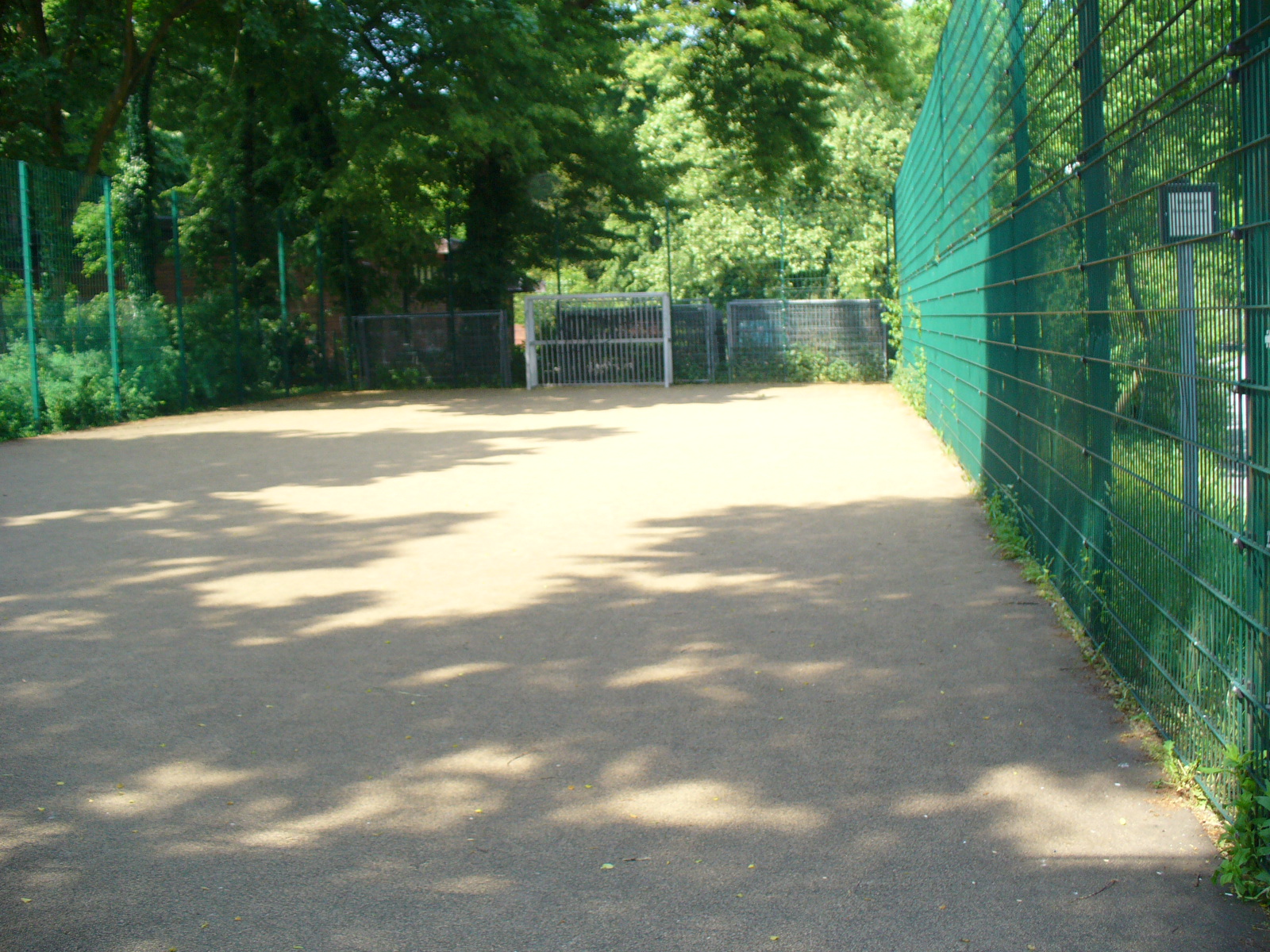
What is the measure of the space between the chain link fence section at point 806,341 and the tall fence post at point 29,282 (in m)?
14.7

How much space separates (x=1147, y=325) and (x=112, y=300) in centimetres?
1707

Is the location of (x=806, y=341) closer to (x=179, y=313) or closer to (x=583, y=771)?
(x=179, y=313)

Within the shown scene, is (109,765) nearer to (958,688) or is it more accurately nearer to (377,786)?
(377,786)

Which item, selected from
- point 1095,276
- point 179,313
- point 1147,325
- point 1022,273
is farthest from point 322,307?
point 1147,325

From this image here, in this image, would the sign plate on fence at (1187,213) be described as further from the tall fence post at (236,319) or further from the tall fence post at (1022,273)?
the tall fence post at (236,319)

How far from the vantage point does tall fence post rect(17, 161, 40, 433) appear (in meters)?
15.5

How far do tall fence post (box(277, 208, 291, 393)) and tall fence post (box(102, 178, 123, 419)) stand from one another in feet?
18.9

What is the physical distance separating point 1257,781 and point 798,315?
2443 centimetres

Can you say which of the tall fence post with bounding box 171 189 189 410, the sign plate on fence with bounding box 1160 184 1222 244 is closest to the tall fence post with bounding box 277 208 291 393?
the tall fence post with bounding box 171 189 189 410

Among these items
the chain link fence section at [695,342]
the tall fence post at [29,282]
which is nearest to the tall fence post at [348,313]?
the chain link fence section at [695,342]

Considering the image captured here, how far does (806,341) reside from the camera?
2688cm

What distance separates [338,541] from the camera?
799cm

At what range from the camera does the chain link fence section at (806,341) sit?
26.7 meters

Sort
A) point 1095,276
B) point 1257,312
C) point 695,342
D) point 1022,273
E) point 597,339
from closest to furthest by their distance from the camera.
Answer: point 1257,312, point 1095,276, point 1022,273, point 597,339, point 695,342
